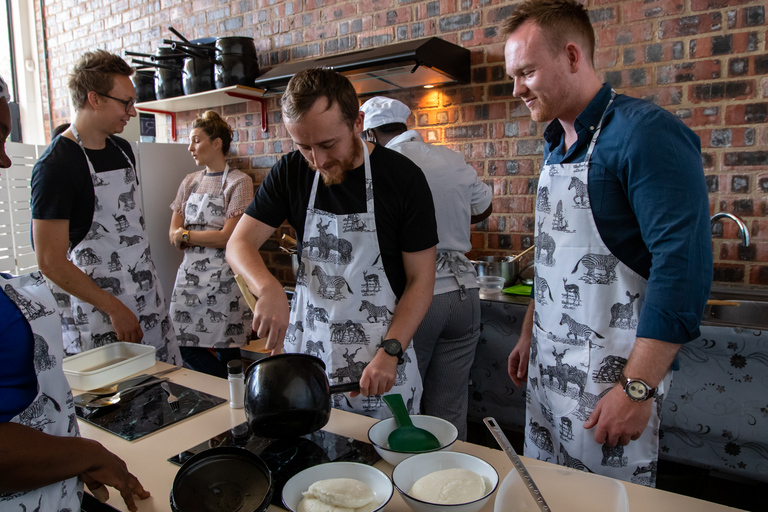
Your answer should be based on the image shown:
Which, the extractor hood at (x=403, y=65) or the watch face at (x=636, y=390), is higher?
the extractor hood at (x=403, y=65)

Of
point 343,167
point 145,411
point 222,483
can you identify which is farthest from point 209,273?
point 222,483

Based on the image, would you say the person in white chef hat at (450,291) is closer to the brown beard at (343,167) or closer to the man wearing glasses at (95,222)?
the brown beard at (343,167)

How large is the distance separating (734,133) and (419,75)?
4.56 feet

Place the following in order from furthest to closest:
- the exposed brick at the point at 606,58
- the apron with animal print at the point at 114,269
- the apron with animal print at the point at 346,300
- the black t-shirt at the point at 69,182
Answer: the exposed brick at the point at 606,58
the apron with animal print at the point at 114,269
the black t-shirt at the point at 69,182
the apron with animal print at the point at 346,300

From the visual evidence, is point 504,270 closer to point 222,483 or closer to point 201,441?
point 201,441

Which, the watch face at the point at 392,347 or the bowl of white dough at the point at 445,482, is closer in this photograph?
the bowl of white dough at the point at 445,482

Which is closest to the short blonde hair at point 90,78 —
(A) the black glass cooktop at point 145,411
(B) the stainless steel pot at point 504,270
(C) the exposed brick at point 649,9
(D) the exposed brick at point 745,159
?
(A) the black glass cooktop at point 145,411

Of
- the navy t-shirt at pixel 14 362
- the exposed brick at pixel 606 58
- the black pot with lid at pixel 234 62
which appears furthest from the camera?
the black pot with lid at pixel 234 62

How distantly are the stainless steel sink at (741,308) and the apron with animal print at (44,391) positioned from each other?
2.06 metres

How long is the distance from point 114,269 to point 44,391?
4.37 ft

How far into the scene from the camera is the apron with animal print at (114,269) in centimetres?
195

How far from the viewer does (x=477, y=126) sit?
107 inches

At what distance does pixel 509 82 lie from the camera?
2578 millimetres

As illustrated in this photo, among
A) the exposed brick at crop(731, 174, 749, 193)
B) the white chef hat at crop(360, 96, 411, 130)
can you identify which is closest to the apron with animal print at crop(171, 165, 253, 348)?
the white chef hat at crop(360, 96, 411, 130)
